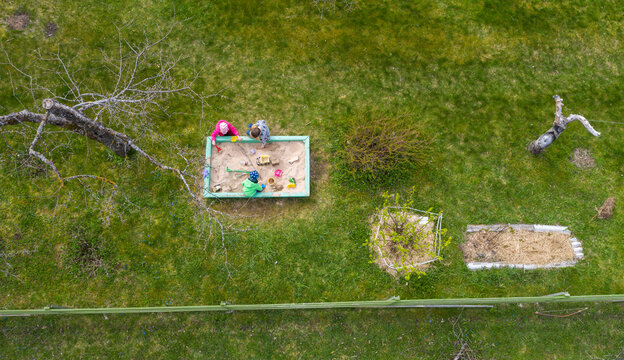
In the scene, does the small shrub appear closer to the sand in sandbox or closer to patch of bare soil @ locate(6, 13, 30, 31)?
the sand in sandbox

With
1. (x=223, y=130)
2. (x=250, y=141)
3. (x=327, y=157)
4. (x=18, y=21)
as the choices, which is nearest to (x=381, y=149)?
(x=327, y=157)

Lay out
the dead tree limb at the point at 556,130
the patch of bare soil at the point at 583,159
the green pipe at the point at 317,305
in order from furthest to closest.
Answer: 1. the patch of bare soil at the point at 583,159
2. the dead tree limb at the point at 556,130
3. the green pipe at the point at 317,305

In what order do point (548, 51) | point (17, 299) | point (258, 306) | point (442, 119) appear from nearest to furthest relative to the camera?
point (258, 306), point (17, 299), point (442, 119), point (548, 51)

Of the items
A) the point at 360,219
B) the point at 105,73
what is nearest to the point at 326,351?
the point at 360,219

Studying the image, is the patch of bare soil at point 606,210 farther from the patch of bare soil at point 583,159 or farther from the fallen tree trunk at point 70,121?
the fallen tree trunk at point 70,121

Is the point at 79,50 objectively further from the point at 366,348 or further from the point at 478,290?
the point at 478,290

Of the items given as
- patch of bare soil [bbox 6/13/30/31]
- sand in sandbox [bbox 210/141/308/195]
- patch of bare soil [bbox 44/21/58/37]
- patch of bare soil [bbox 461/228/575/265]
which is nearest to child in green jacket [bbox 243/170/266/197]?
sand in sandbox [bbox 210/141/308/195]

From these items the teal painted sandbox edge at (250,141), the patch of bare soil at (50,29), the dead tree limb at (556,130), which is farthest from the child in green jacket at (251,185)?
the patch of bare soil at (50,29)
